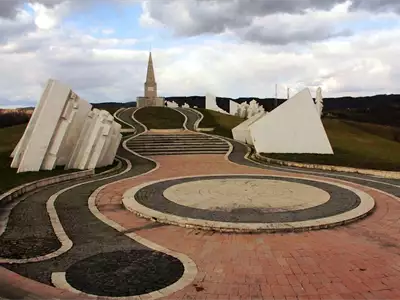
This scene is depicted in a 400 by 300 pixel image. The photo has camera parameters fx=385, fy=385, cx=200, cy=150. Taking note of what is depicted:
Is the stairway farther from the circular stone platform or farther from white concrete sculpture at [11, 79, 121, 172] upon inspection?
the circular stone platform

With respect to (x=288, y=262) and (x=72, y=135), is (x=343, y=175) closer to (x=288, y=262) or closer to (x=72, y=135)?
(x=288, y=262)

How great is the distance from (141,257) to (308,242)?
2870mm

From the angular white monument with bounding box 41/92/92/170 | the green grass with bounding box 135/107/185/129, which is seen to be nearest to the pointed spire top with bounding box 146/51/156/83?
the green grass with bounding box 135/107/185/129

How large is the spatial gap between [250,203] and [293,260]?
3.33 metres

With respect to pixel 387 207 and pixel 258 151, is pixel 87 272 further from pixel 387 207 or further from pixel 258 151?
pixel 258 151

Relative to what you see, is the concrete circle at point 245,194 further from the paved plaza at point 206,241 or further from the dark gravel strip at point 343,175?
the dark gravel strip at point 343,175

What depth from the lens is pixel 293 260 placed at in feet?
19.2

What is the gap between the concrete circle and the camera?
8.97 m

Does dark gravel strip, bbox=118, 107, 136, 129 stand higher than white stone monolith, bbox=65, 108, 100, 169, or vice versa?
dark gravel strip, bbox=118, 107, 136, 129

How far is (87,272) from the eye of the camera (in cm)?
Answer: 543

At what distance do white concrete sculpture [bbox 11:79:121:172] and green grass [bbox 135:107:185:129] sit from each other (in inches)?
666

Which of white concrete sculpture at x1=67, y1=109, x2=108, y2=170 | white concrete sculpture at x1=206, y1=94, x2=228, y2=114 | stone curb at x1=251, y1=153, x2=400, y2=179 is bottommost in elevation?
stone curb at x1=251, y1=153, x2=400, y2=179

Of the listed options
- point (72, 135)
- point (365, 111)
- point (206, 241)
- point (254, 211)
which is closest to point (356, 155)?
point (254, 211)

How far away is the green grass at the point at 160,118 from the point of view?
1312 inches
